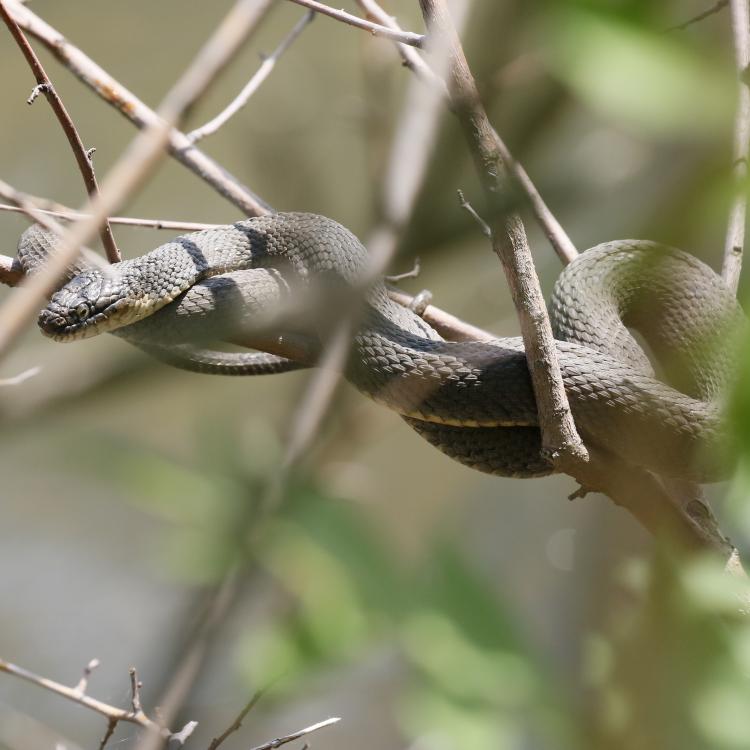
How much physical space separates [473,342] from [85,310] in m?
1.45

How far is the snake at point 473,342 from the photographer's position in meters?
2.63

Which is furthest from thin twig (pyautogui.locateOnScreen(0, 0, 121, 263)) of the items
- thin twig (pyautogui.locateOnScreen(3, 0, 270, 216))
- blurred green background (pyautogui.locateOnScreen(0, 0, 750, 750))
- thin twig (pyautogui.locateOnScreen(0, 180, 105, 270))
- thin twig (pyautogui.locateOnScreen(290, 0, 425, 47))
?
blurred green background (pyautogui.locateOnScreen(0, 0, 750, 750))

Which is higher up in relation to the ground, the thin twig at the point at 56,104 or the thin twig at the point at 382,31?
the thin twig at the point at 382,31

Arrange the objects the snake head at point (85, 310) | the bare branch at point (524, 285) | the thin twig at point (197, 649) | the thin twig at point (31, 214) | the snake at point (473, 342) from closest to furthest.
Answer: the thin twig at point (197, 649), the bare branch at point (524, 285), the thin twig at point (31, 214), the snake at point (473, 342), the snake head at point (85, 310)

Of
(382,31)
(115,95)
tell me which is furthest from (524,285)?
(115,95)

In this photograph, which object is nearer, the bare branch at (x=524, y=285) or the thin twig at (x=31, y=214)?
the bare branch at (x=524, y=285)

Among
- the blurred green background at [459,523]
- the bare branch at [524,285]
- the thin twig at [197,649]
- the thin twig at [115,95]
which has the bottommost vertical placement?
the thin twig at [197,649]

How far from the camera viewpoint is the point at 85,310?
3.39 meters

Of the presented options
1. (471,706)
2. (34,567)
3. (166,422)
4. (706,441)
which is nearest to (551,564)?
(166,422)

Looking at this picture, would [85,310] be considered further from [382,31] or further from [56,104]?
[382,31]

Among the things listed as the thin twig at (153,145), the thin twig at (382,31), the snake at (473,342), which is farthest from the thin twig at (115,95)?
the thin twig at (153,145)

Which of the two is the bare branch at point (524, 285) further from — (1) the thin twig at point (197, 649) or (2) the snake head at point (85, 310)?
(2) the snake head at point (85, 310)

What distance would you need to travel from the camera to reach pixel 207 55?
595mm

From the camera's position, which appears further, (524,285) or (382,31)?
(382,31)
